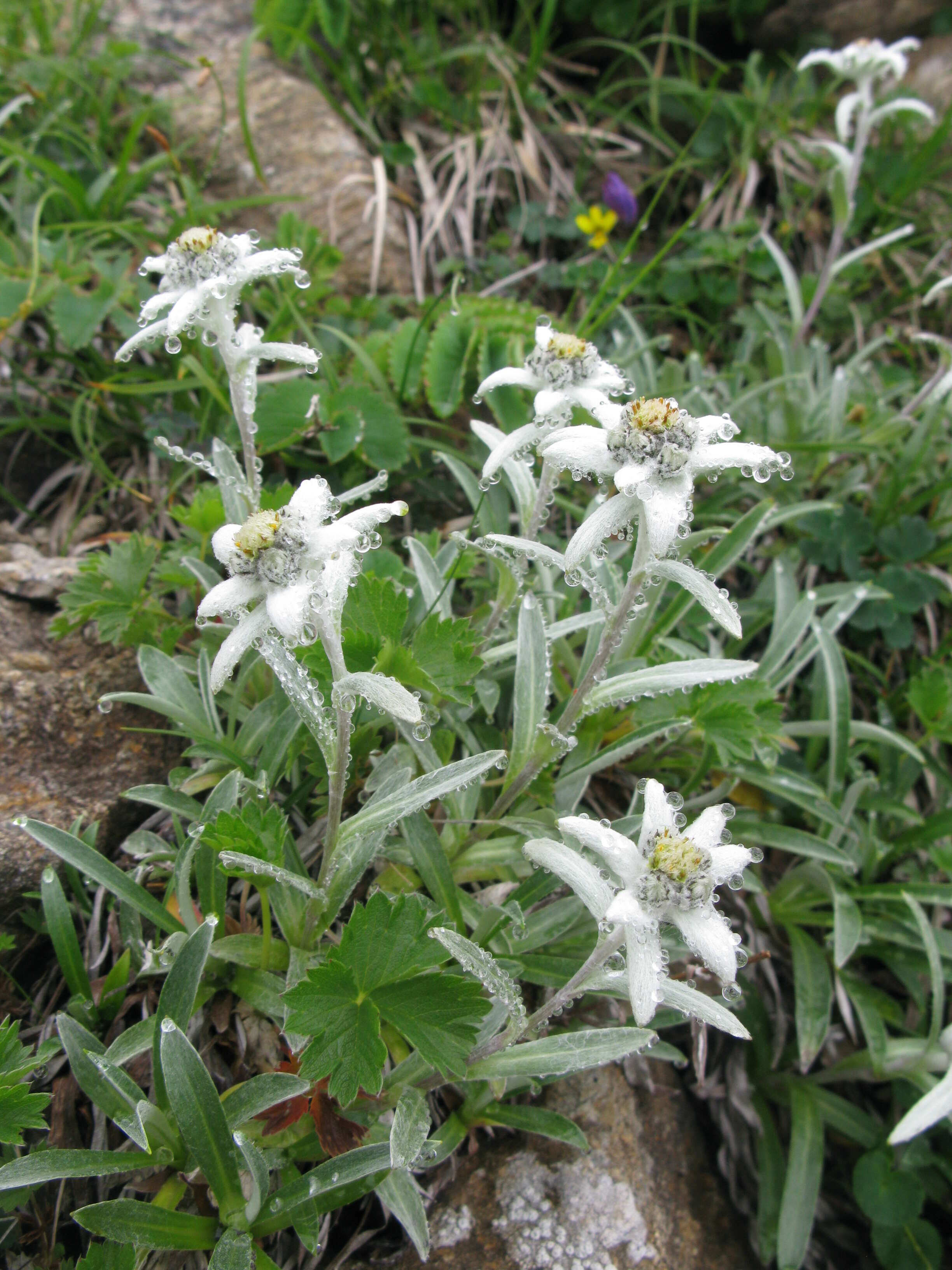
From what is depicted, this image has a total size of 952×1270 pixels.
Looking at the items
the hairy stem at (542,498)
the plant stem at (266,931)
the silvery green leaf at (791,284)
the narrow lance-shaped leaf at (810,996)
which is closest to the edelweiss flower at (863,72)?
the silvery green leaf at (791,284)

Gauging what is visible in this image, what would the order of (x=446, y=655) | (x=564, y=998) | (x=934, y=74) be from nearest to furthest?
→ 1. (x=564, y=998)
2. (x=446, y=655)
3. (x=934, y=74)

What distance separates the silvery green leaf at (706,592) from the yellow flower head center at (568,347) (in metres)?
0.72

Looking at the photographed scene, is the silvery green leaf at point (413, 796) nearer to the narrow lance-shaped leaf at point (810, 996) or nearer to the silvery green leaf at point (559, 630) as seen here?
the silvery green leaf at point (559, 630)

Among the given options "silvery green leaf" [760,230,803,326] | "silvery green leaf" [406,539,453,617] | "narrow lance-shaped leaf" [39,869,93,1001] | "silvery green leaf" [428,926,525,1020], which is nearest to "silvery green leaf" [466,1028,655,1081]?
"silvery green leaf" [428,926,525,1020]

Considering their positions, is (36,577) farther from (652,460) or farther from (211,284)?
(652,460)

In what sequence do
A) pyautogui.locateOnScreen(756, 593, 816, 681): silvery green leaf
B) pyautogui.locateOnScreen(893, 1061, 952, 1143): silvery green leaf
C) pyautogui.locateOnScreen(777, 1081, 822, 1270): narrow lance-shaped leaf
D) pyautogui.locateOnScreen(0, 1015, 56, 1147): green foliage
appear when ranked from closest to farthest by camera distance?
pyautogui.locateOnScreen(0, 1015, 56, 1147): green foliage < pyautogui.locateOnScreen(893, 1061, 952, 1143): silvery green leaf < pyautogui.locateOnScreen(777, 1081, 822, 1270): narrow lance-shaped leaf < pyautogui.locateOnScreen(756, 593, 816, 681): silvery green leaf

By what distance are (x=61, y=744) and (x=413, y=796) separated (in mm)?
1286

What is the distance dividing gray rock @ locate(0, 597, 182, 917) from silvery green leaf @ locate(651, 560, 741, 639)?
5.64 feet

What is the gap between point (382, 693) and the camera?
156 centimetres

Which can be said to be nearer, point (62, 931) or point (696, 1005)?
point (696, 1005)

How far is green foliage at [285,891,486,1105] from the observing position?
1571 mm

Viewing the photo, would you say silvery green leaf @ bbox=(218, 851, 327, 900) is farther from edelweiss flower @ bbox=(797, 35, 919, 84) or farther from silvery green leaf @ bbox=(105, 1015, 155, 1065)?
edelweiss flower @ bbox=(797, 35, 919, 84)

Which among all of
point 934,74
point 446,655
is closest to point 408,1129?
point 446,655

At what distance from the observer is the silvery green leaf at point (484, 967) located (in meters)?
1.66
